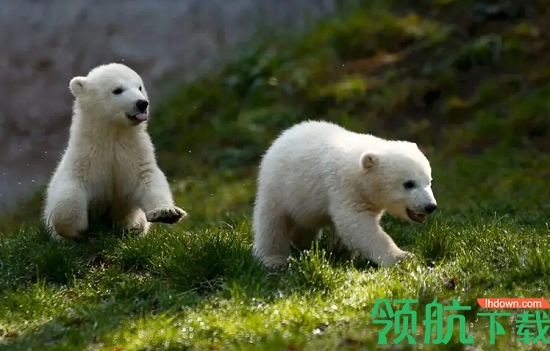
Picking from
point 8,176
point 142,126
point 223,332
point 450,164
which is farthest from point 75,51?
point 223,332

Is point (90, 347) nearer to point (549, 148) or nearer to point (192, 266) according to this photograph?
point (192, 266)

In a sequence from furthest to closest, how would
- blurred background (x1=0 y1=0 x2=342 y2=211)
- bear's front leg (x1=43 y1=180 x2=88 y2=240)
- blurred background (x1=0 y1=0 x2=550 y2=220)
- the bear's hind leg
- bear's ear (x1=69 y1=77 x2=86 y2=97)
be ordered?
blurred background (x1=0 y1=0 x2=342 y2=211) → blurred background (x1=0 y1=0 x2=550 y2=220) → bear's ear (x1=69 y1=77 x2=86 y2=97) → bear's front leg (x1=43 y1=180 x2=88 y2=240) → the bear's hind leg

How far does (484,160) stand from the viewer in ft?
42.4

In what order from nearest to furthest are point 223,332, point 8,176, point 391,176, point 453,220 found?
point 223,332, point 391,176, point 453,220, point 8,176

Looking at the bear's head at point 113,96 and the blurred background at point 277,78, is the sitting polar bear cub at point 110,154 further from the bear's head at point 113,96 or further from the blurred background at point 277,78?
the blurred background at point 277,78

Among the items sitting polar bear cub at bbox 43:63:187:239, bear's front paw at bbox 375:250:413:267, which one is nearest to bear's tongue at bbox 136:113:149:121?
sitting polar bear cub at bbox 43:63:187:239

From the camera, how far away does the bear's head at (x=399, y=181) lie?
24.1 ft

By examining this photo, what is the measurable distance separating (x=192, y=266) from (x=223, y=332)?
1.15 meters

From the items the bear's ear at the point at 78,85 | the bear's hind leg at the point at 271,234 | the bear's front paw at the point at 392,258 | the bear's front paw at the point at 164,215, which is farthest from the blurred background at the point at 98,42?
the bear's front paw at the point at 392,258

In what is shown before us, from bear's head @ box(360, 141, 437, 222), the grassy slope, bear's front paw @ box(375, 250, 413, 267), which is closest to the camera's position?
the grassy slope

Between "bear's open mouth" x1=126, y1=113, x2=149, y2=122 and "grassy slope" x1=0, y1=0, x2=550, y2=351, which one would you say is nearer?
"grassy slope" x1=0, y1=0, x2=550, y2=351

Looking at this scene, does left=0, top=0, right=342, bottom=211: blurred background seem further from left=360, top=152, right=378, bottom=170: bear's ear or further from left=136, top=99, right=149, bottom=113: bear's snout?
left=360, top=152, right=378, bottom=170: bear's ear

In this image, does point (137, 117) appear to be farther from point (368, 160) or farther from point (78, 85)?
point (368, 160)

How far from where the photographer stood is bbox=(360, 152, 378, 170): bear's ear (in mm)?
7395
